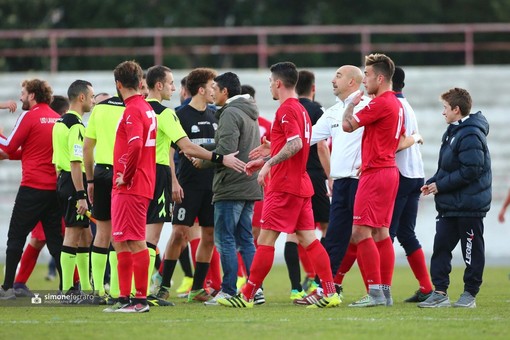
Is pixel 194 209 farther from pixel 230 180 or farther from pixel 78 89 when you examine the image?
pixel 78 89

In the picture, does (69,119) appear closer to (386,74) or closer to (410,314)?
(386,74)

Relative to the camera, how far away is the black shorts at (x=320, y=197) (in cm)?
1241

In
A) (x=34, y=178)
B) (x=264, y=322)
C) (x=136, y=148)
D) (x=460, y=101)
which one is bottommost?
(x=264, y=322)

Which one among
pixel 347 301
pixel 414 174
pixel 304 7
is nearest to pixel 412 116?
pixel 414 174

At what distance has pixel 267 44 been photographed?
3338cm

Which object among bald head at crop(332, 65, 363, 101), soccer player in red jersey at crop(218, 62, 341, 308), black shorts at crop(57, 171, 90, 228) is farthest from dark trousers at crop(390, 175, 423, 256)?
black shorts at crop(57, 171, 90, 228)

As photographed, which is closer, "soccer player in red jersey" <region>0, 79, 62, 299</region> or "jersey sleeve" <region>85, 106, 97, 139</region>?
"jersey sleeve" <region>85, 106, 97, 139</region>

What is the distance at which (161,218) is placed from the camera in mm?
10859

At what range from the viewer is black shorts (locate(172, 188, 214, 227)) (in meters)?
11.6

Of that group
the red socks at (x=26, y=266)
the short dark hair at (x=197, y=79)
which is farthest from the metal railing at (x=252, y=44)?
the short dark hair at (x=197, y=79)

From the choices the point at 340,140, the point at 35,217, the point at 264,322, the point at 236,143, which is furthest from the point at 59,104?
the point at 264,322

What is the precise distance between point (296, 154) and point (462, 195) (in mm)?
1640

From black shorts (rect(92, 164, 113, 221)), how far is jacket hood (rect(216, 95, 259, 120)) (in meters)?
1.33

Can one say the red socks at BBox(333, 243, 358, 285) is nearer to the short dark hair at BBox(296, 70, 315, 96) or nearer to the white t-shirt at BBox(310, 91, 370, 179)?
Answer: the white t-shirt at BBox(310, 91, 370, 179)
